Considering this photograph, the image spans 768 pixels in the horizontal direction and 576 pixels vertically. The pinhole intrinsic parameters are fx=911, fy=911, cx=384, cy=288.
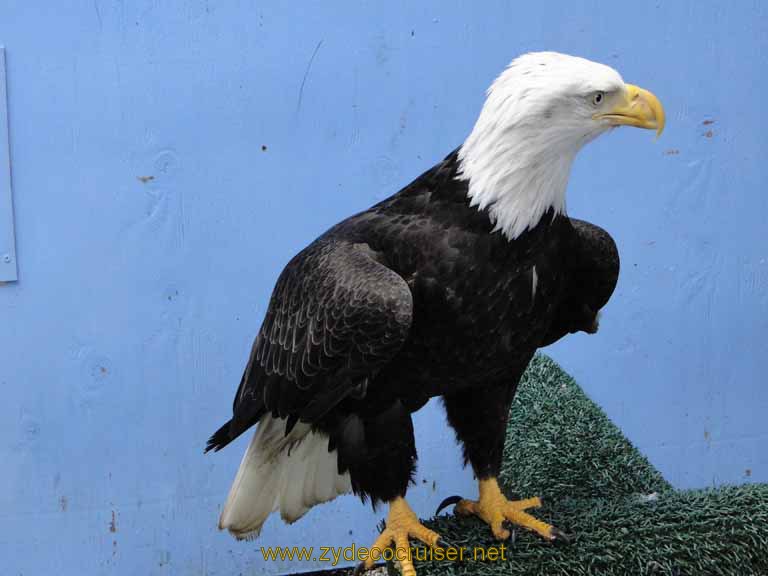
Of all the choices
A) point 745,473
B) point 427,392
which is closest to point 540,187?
point 427,392

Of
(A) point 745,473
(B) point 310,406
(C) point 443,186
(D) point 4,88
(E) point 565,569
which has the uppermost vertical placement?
(C) point 443,186

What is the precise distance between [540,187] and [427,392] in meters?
0.55

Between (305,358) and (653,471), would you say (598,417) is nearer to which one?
(653,471)

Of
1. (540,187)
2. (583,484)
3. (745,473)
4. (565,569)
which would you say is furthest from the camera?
(745,473)

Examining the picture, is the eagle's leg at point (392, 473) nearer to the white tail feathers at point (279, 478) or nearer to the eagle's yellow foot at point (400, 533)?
the eagle's yellow foot at point (400, 533)

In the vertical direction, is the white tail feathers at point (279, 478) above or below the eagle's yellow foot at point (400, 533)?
below

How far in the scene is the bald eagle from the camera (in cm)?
188

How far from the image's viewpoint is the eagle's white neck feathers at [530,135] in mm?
1840

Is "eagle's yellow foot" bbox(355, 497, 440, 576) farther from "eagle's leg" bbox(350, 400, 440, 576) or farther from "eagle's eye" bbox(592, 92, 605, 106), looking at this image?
"eagle's eye" bbox(592, 92, 605, 106)

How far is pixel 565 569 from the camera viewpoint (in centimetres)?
212

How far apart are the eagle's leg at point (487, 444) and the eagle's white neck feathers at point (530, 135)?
21.5 inches

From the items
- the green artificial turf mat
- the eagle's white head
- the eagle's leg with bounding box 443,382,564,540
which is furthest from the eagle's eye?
the green artificial turf mat

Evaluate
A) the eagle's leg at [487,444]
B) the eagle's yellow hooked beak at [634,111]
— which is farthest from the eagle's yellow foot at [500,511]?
the eagle's yellow hooked beak at [634,111]

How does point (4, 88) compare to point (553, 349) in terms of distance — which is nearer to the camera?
point (4, 88)
